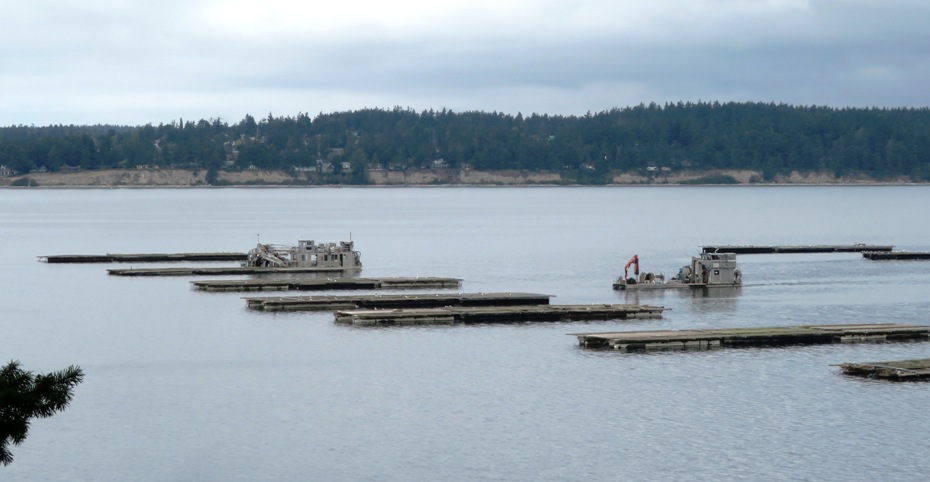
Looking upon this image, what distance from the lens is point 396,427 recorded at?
163 ft

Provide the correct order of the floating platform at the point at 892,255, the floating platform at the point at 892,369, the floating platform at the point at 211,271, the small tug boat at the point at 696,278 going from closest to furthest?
the floating platform at the point at 892,369 → the small tug boat at the point at 696,278 → the floating platform at the point at 211,271 → the floating platform at the point at 892,255

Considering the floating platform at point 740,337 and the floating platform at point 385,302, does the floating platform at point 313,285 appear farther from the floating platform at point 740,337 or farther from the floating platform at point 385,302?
the floating platform at point 740,337

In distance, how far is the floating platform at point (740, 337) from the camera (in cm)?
6644

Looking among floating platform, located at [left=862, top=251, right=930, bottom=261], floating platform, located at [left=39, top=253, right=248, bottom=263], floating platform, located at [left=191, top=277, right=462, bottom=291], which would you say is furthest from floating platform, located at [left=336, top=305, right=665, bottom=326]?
floating platform, located at [left=862, top=251, right=930, bottom=261]

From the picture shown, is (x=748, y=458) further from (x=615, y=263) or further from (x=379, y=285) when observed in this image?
(x=615, y=263)

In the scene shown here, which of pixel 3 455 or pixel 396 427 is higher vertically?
pixel 3 455

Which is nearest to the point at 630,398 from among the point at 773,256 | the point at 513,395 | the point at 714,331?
the point at 513,395

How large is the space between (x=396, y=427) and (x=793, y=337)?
26643 millimetres

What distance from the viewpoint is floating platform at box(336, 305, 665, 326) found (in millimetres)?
75625

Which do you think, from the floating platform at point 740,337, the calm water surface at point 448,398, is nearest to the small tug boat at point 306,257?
the calm water surface at point 448,398

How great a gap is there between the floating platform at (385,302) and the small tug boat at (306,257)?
1093 inches

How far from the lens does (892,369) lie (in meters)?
57.6

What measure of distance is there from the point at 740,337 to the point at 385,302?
2385 centimetres

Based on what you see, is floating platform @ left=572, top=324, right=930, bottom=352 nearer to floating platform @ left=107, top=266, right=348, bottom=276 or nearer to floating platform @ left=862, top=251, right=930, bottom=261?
floating platform @ left=107, top=266, right=348, bottom=276
